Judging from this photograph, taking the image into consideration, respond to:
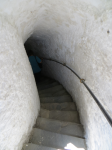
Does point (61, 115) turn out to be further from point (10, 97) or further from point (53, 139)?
point (10, 97)

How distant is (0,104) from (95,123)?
1.39 metres

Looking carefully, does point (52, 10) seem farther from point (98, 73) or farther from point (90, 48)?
point (98, 73)

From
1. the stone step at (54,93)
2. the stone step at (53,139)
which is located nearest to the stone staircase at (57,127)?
the stone step at (53,139)

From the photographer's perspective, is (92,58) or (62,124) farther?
(62,124)

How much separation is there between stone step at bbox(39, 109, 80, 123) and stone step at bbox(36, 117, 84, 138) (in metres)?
0.20

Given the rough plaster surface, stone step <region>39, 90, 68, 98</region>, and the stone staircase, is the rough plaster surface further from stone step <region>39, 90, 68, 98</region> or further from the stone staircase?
stone step <region>39, 90, 68, 98</region>

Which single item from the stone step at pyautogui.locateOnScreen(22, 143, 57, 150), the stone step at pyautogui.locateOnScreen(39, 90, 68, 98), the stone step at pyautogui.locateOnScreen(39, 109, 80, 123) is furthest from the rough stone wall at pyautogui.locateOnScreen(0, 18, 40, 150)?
the stone step at pyautogui.locateOnScreen(39, 90, 68, 98)

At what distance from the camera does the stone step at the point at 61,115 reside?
2.35 m

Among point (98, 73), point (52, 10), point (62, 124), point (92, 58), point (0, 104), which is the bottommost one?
point (0, 104)

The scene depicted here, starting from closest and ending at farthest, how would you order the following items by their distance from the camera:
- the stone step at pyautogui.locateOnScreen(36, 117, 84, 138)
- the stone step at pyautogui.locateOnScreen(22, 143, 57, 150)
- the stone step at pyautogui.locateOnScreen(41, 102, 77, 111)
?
1. the stone step at pyautogui.locateOnScreen(22, 143, 57, 150)
2. the stone step at pyautogui.locateOnScreen(36, 117, 84, 138)
3. the stone step at pyautogui.locateOnScreen(41, 102, 77, 111)

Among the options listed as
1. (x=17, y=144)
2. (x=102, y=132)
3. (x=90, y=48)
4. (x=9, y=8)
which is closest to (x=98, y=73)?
(x=90, y=48)

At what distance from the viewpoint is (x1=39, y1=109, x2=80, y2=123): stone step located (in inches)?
92.7

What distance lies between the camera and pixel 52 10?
168 centimetres

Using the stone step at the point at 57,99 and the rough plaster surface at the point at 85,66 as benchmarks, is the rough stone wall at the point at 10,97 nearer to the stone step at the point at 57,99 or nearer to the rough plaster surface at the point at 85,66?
the rough plaster surface at the point at 85,66
